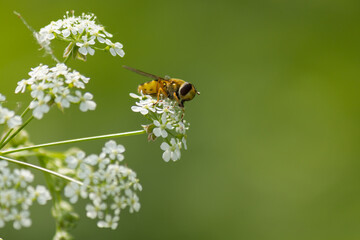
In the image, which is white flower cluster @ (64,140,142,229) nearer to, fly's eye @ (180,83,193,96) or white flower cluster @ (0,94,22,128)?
white flower cluster @ (0,94,22,128)

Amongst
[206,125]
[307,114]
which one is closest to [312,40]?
[307,114]

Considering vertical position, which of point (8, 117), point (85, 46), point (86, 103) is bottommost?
point (8, 117)

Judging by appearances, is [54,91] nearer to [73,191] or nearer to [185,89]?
[73,191]

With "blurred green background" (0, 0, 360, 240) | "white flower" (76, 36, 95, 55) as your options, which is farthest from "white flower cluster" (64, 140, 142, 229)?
"blurred green background" (0, 0, 360, 240)

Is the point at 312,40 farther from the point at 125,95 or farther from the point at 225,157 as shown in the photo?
the point at 125,95

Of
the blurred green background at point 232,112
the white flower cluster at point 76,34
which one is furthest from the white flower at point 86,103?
the blurred green background at point 232,112

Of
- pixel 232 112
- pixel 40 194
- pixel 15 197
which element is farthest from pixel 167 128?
pixel 232 112
